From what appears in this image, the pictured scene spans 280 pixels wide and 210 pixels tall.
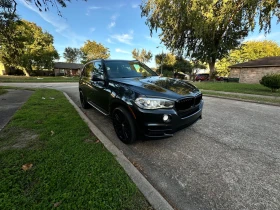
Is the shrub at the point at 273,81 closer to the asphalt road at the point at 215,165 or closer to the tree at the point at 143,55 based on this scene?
the asphalt road at the point at 215,165

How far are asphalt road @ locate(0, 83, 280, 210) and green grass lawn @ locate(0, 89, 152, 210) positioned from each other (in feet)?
1.65

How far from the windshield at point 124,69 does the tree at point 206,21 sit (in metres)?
16.1

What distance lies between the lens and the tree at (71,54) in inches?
2988

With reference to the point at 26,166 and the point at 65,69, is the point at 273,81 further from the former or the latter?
the point at 65,69

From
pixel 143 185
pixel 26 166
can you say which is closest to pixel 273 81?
pixel 143 185

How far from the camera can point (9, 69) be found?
3862 centimetres

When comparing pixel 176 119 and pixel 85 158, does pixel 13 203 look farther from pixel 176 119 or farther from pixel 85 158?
pixel 176 119

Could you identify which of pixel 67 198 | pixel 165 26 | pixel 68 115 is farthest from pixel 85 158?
pixel 165 26

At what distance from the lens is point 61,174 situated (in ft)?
6.79

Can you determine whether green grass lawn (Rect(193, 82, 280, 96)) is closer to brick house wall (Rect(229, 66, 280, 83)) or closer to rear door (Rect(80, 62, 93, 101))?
brick house wall (Rect(229, 66, 280, 83))

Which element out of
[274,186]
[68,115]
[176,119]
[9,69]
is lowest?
[274,186]

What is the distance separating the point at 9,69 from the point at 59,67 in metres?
13.7

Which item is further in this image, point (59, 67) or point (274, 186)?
point (59, 67)

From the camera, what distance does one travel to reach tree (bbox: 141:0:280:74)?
52.7ft
